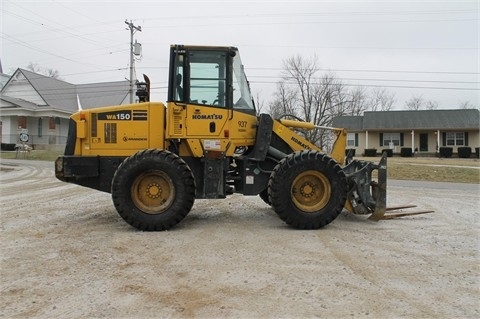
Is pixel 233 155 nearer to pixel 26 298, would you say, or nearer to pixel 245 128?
pixel 245 128

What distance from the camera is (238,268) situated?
4941 mm

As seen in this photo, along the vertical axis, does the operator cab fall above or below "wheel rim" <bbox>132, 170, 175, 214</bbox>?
above

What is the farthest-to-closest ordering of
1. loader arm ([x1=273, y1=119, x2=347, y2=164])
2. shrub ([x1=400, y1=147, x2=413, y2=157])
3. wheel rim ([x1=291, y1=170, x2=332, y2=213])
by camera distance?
shrub ([x1=400, y1=147, x2=413, y2=157])
loader arm ([x1=273, y1=119, x2=347, y2=164])
wheel rim ([x1=291, y1=170, x2=332, y2=213])

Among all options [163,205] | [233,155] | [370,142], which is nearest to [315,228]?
[233,155]

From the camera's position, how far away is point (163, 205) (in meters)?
6.99

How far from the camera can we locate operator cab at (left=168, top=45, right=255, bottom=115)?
730 cm

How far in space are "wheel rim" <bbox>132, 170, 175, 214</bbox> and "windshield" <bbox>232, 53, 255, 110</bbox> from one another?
6.01 feet

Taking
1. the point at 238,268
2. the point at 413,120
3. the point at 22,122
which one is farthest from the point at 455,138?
the point at 238,268

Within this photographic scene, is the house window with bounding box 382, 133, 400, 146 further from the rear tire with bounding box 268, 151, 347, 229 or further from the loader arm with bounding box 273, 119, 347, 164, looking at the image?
the rear tire with bounding box 268, 151, 347, 229

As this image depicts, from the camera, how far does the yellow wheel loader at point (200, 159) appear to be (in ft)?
22.7

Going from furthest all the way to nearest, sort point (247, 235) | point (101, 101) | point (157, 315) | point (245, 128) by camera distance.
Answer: point (101, 101) → point (245, 128) → point (247, 235) → point (157, 315)

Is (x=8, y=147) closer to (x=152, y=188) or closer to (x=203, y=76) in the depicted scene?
(x=152, y=188)

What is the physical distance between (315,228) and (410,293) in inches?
114

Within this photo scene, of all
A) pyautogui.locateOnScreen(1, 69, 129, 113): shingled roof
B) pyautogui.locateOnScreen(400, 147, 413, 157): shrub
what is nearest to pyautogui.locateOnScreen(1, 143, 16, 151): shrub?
pyautogui.locateOnScreen(1, 69, 129, 113): shingled roof
